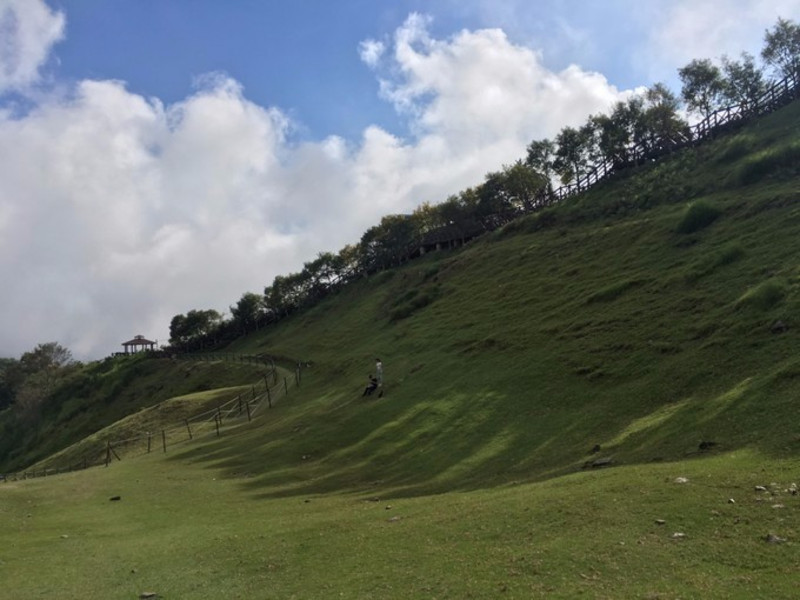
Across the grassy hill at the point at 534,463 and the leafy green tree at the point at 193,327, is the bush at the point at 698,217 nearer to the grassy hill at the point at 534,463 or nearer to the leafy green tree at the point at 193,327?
the grassy hill at the point at 534,463

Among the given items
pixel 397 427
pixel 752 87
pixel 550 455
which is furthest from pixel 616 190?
pixel 550 455

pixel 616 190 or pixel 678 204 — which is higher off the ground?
pixel 616 190

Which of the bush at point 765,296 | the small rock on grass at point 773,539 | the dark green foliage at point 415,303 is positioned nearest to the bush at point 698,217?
the bush at point 765,296

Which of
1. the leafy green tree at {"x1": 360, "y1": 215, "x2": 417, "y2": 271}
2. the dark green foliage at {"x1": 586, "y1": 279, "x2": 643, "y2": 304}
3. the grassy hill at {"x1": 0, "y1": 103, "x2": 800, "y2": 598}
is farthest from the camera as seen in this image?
the leafy green tree at {"x1": 360, "y1": 215, "x2": 417, "y2": 271}

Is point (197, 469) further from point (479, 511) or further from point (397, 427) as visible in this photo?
point (479, 511)

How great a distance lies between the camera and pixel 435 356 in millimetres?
41750

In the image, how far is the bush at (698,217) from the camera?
4150cm

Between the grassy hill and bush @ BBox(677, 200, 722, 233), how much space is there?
0.17m

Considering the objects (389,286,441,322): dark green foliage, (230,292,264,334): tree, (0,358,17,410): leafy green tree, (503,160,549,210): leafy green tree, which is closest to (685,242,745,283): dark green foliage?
(389,286,441,322): dark green foliage

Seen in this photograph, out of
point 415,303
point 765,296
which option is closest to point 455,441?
point 765,296

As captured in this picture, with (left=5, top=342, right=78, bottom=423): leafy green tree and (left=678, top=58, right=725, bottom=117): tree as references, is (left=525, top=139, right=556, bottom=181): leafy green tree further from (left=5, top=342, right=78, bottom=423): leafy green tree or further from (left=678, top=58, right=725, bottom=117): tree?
(left=5, top=342, right=78, bottom=423): leafy green tree

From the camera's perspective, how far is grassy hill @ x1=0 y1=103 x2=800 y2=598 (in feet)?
35.0

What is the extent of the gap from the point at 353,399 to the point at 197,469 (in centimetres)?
1104

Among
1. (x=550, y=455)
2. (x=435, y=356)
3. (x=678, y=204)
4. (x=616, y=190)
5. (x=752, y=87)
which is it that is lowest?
(x=550, y=455)
